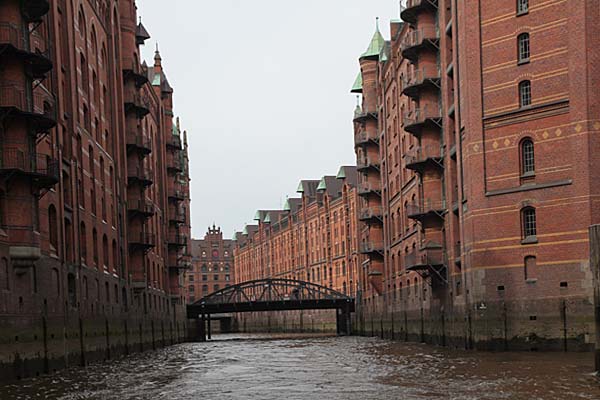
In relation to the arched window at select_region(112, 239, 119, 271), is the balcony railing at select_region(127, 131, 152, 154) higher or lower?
higher

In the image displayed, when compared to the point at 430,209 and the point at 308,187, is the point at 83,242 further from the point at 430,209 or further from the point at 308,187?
the point at 308,187

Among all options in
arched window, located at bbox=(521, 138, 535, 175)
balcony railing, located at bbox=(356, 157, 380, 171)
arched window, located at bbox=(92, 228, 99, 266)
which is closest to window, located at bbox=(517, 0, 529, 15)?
arched window, located at bbox=(521, 138, 535, 175)

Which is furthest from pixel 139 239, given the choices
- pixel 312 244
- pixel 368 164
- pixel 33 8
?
pixel 312 244

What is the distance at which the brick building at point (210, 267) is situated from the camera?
17075 cm

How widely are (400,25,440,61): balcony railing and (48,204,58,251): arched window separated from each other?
22288 mm

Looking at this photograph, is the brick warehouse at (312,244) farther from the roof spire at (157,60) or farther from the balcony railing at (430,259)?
the balcony railing at (430,259)

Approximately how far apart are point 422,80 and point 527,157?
35.2 ft

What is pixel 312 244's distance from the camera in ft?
381

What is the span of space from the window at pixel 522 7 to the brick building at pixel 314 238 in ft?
151

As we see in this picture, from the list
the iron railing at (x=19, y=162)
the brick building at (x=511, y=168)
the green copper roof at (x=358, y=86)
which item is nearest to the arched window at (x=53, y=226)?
the iron railing at (x=19, y=162)

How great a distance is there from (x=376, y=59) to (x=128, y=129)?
24.7 metres

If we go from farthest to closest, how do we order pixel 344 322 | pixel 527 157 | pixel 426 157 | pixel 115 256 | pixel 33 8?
pixel 344 322 < pixel 115 256 < pixel 426 157 < pixel 527 157 < pixel 33 8

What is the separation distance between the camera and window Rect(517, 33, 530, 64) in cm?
3791

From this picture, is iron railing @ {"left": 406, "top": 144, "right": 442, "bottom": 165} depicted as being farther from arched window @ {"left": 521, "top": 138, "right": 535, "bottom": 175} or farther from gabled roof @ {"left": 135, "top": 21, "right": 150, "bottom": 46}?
gabled roof @ {"left": 135, "top": 21, "right": 150, "bottom": 46}
